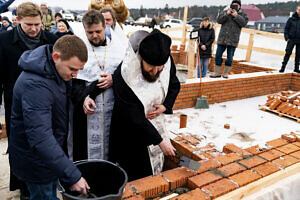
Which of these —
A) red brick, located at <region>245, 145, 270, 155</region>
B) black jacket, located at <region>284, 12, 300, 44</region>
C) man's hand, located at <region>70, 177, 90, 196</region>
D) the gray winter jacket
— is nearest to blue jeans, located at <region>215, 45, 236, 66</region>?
the gray winter jacket

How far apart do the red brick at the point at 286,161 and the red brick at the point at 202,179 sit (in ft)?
2.28

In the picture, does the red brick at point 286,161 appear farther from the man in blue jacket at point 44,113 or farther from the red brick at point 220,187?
the man in blue jacket at point 44,113

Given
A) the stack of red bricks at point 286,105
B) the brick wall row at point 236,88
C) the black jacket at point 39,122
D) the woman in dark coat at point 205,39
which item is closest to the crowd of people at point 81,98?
the black jacket at point 39,122

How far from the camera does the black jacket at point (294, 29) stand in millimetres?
6582

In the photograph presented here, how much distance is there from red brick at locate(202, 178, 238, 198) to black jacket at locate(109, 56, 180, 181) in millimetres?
546

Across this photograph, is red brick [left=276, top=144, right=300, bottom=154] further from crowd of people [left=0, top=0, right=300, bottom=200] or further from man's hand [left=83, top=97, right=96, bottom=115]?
man's hand [left=83, top=97, right=96, bottom=115]

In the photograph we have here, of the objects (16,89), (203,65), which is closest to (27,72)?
(16,89)

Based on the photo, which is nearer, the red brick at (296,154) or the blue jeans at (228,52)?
the red brick at (296,154)

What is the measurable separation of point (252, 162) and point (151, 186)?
106 cm

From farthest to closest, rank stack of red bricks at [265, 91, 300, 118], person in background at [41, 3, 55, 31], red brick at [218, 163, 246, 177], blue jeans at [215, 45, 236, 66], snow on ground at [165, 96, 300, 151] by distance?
person in background at [41, 3, 55, 31], blue jeans at [215, 45, 236, 66], stack of red bricks at [265, 91, 300, 118], snow on ground at [165, 96, 300, 151], red brick at [218, 163, 246, 177]

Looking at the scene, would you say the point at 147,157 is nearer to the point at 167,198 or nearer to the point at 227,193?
the point at 167,198

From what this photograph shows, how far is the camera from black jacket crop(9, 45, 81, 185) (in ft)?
4.81

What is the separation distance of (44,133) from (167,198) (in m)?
1.02

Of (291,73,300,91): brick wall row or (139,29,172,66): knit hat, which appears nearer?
(139,29,172,66): knit hat
